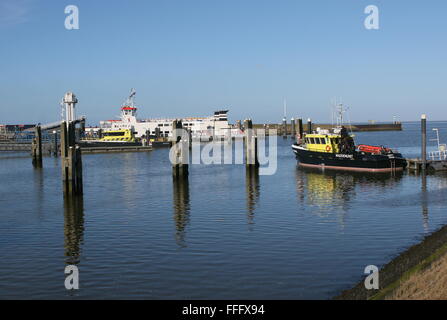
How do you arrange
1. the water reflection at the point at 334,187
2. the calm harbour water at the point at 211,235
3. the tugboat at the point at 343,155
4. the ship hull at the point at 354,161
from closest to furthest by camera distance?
the calm harbour water at the point at 211,235 → the water reflection at the point at 334,187 → the ship hull at the point at 354,161 → the tugboat at the point at 343,155

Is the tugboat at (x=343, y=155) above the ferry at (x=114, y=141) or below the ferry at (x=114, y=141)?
below

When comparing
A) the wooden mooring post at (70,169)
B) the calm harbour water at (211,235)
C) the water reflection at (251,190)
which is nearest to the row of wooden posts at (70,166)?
the wooden mooring post at (70,169)

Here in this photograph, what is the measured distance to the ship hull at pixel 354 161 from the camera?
43812 millimetres

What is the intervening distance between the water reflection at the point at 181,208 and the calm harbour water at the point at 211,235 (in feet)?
0.27

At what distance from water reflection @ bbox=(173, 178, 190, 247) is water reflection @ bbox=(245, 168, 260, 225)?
3.27 m

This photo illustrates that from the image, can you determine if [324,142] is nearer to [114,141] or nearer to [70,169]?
[70,169]

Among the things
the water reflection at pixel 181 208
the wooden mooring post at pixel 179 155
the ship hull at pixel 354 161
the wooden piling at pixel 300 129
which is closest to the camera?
the water reflection at pixel 181 208

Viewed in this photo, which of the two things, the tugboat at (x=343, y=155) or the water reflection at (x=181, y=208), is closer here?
the water reflection at (x=181, y=208)

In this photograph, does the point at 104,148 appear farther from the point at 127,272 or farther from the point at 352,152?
the point at 127,272

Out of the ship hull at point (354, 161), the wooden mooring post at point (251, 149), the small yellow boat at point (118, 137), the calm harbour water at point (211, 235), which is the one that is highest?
the small yellow boat at point (118, 137)

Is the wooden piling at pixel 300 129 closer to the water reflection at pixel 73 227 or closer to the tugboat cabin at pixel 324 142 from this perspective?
the tugboat cabin at pixel 324 142

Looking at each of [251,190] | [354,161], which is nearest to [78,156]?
[251,190]

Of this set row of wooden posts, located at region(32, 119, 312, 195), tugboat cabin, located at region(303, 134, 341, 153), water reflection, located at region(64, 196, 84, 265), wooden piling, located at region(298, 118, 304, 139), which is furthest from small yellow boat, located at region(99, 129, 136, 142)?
water reflection, located at region(64, 196, 84, 265)

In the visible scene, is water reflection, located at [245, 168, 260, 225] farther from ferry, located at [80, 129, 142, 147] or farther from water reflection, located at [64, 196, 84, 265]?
ferry, located at [80, 129, 142, 147]
